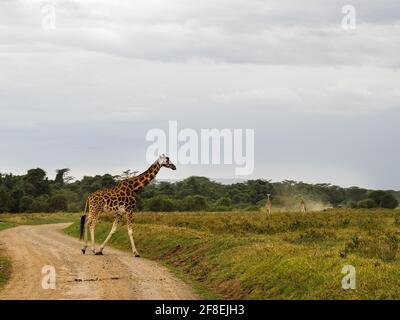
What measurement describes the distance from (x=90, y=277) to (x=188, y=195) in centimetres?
8987

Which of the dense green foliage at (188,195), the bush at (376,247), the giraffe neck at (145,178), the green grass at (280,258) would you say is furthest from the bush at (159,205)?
the bush at (376,247)

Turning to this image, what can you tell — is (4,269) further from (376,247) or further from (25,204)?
(25,204)

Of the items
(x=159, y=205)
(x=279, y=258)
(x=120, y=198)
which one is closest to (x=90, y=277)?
(x=279, y=258)

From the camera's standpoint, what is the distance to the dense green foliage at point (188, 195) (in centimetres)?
9012

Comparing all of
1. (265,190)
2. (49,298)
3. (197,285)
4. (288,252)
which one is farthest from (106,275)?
(265,190)

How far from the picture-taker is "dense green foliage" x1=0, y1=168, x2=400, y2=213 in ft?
296

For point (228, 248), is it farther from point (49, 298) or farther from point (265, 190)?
point (265, 190)

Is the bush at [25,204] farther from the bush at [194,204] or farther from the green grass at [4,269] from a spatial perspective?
the green grass at [4,269]

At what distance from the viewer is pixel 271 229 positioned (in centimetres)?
3525

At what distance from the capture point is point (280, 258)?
66.4 ft

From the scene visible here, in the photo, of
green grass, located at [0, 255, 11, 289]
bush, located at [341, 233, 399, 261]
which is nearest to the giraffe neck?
green grass, located at [0, 255, 11, 289]

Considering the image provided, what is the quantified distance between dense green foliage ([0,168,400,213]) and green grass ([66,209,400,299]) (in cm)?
4738
